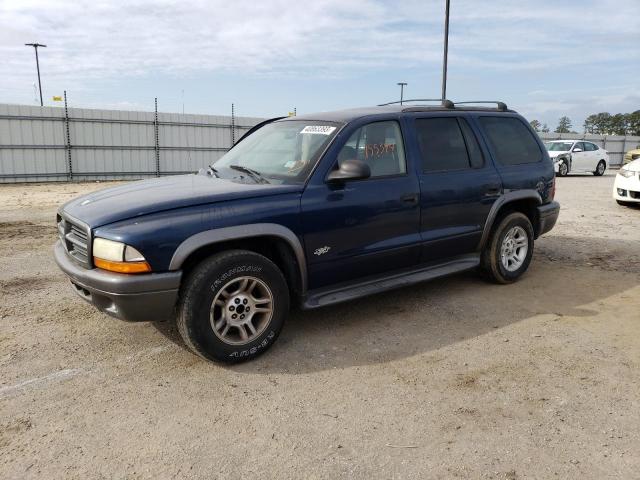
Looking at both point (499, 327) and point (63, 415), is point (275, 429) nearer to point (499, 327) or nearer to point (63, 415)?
point (63, 415)

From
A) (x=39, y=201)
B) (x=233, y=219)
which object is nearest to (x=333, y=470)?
(x=233, y=219)

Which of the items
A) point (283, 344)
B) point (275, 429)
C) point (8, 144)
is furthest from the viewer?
point (8, 144)

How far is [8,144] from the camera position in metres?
16.5

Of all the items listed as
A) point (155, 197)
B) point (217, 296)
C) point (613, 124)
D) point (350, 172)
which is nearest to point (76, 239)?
point (155, 197)

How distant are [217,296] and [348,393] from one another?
1046 millimetres

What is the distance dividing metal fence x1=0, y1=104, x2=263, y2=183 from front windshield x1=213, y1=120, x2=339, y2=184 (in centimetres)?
1491

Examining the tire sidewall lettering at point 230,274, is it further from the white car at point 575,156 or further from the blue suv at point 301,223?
the white car at point 575,156

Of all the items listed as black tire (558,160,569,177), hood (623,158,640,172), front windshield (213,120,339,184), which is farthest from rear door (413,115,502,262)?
black tire (558,160,569,177)

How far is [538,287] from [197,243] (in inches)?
146

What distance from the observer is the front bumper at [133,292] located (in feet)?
10.4

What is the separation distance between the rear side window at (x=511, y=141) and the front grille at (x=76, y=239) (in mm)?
3793

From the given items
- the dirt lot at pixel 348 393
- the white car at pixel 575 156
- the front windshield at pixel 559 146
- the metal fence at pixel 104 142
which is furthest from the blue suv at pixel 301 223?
the front windshield at pixel 559 146

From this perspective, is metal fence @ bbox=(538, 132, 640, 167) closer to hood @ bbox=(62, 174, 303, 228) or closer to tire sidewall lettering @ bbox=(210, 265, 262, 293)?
hood @ bbox=(62, 174, 303, 228)

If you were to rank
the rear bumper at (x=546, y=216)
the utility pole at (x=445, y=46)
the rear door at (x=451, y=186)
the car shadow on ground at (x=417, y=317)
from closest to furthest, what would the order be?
1. the car shadow on ground at (x=417, y=317)
2. the rear door at (x=451, y=186)
3. the rear bumper at (x=546, y=216)
4. the utility pole at (x=445, y=46)
